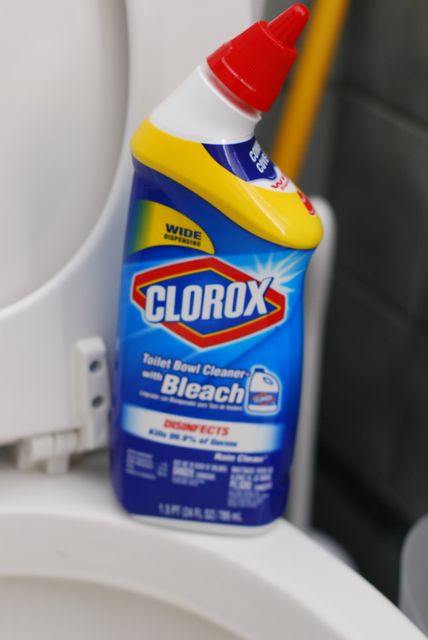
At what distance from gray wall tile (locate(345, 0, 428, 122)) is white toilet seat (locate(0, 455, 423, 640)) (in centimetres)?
38

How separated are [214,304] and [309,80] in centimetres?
25

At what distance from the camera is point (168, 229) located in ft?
1.62

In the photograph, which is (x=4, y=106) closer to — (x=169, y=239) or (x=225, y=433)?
(x=169, y=239)

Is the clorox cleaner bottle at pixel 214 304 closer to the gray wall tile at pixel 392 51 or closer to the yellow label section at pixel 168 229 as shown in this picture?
the yellow label section at pixel 168 229

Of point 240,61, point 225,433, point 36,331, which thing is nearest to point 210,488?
point 225,433

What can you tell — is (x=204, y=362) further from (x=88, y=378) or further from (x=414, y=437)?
(x=414, y=437)

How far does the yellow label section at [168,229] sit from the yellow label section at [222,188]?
18 millimetres

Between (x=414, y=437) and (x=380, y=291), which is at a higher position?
(x=380, y=291)

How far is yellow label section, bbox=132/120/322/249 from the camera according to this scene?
47cm

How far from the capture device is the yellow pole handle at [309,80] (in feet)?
2.20

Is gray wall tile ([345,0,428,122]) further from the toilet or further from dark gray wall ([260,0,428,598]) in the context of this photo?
the toilet

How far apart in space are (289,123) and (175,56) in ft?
0.61

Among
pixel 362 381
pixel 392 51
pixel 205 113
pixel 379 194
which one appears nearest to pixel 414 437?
pixel 362 381

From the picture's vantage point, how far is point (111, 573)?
56 centimetres
